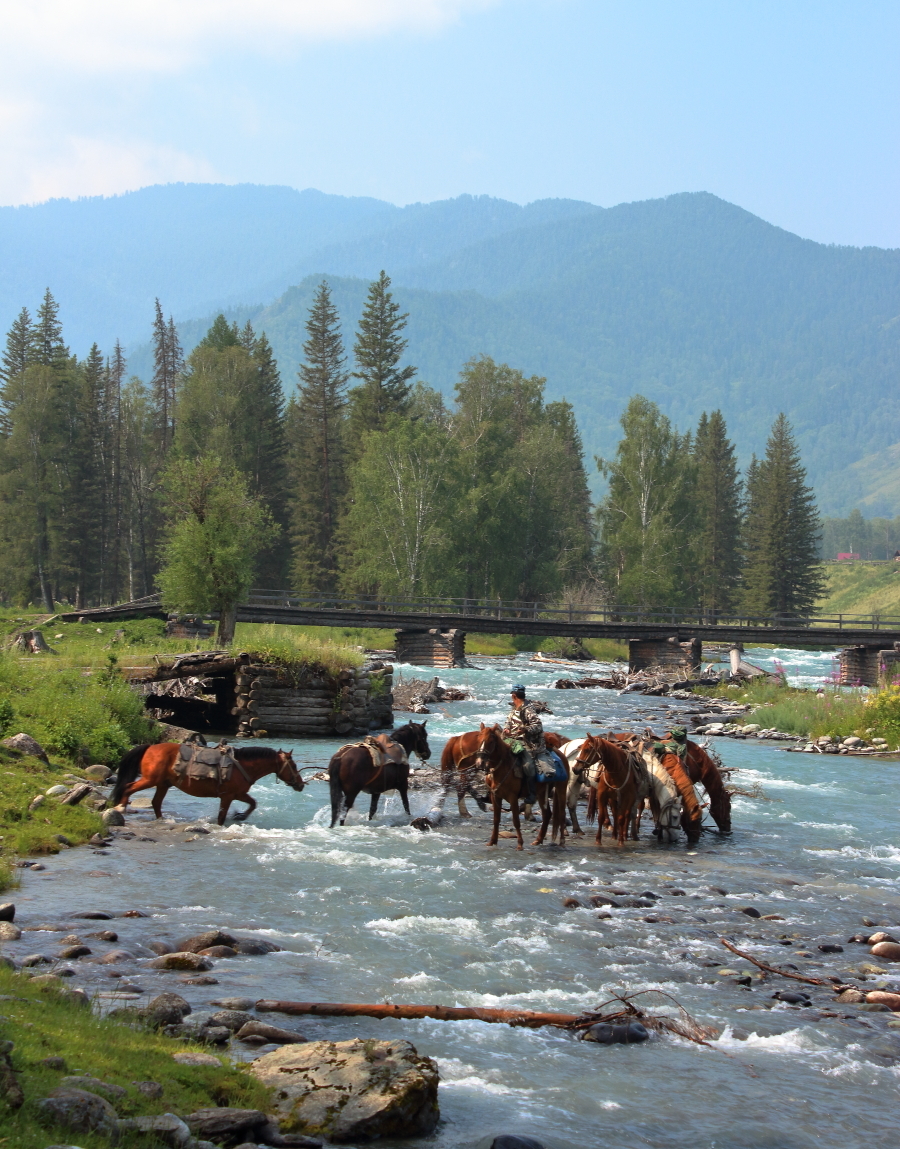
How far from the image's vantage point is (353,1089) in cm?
622

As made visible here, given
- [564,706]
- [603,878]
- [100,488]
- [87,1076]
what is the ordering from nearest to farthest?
[87,1076] < [603,878] < [564,706] < [100,488]

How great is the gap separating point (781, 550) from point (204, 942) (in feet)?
251

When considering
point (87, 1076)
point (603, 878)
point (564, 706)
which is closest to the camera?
point (87, 1076)

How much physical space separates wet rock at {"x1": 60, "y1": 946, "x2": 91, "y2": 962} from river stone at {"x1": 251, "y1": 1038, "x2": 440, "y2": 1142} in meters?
2.90

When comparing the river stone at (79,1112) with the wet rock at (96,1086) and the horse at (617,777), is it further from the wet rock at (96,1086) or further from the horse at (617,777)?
the horse at (617,777)

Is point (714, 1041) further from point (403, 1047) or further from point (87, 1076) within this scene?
point (87, 1076)

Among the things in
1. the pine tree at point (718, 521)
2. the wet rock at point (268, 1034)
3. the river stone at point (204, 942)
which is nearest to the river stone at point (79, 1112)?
the wet rock at point (268, 1034)

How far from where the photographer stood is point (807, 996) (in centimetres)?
910

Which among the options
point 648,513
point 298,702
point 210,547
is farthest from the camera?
point 648,513

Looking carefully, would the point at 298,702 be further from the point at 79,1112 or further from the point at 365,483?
the point at 365,483

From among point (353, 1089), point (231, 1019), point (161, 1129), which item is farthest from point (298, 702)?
point (161, 1129)

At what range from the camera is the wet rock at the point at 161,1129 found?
5121mm

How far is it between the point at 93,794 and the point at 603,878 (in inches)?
299

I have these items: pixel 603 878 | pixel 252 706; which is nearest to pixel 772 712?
pixel 252 706
